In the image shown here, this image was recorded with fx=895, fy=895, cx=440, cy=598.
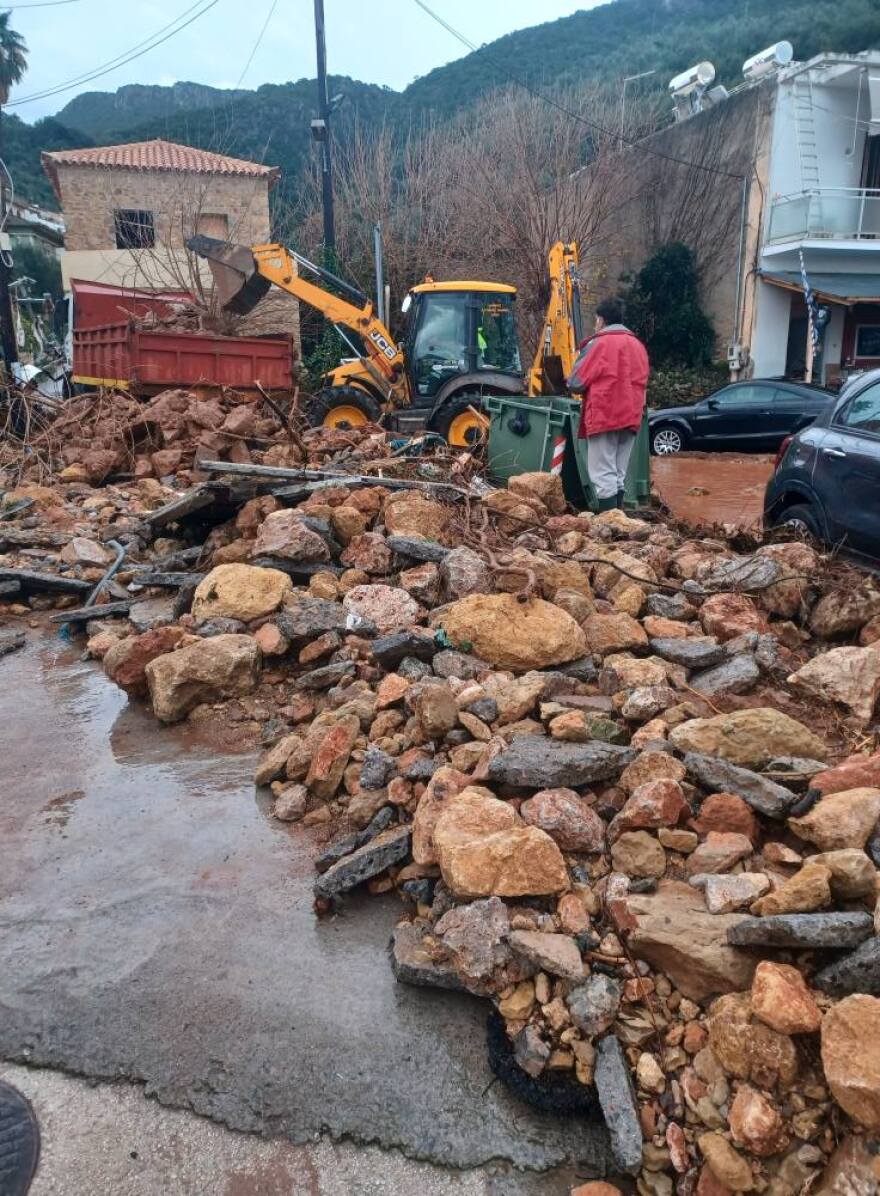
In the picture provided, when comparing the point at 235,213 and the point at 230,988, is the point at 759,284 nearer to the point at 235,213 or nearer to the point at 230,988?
the point at 235,213

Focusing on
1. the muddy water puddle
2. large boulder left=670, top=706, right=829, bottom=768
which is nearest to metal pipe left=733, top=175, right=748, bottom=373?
the muddy water puddle

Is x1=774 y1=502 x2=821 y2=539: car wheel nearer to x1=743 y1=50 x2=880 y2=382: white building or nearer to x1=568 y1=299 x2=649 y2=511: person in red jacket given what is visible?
x1=568 y1=299 x2=649 y2=511: person in red jacket

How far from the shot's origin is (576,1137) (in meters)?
2.41

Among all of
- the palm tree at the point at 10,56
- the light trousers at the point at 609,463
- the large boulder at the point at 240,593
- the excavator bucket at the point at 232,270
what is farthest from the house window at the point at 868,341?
the palm tree at the point at 10,56

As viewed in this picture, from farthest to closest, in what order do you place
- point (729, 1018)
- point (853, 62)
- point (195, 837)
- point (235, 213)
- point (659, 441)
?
point (235, 213), point (853, 62), point (659, 441), point (195, 837), point (729, 1018)

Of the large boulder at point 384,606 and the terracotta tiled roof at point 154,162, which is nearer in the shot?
the large boulder at point 384,606

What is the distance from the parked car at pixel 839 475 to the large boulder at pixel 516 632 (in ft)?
7.28

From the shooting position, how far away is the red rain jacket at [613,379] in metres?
7.36

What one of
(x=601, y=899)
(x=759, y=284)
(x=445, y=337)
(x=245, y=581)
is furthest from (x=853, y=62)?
(x=601, y=899)

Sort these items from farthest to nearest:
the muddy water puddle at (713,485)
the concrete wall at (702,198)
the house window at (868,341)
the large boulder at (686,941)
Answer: the concrete wall at (702,198) < the house window at (868,341) < the muddy water puddle at (713,485) < the large boulder at (686,941)

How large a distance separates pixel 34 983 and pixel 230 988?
66 centimetres

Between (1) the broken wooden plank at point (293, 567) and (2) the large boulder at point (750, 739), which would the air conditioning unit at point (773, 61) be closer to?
(1) the broken wooden plank at point (293, 567)

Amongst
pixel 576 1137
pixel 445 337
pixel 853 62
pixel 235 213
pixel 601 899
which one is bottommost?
pixel 576 1137

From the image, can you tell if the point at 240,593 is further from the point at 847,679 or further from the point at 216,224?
the point at 216,224
